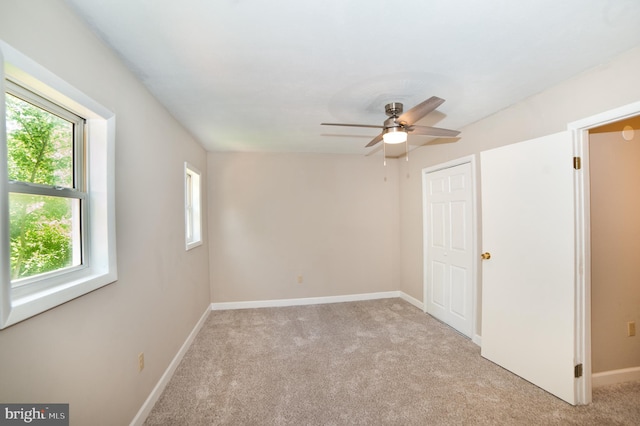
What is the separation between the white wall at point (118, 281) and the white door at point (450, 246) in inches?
124

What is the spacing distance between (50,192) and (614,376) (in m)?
4.02

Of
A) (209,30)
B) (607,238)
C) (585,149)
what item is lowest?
(607,238)

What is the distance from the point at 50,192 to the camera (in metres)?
1.21

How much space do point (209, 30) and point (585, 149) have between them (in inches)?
105

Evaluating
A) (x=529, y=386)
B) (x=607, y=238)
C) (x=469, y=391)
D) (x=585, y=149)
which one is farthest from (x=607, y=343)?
(x=585, y=149)

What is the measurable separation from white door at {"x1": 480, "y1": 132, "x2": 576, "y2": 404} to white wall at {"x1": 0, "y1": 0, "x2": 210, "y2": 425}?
3003 millimetres

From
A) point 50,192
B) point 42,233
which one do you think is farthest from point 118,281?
point 50,192

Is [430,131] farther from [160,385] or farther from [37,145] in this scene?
[160,385]

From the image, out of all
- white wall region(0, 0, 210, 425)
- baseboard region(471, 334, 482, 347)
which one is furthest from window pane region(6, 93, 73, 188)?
baseboard region(471, 334, 482, 347)

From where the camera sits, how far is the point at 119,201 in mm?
1669

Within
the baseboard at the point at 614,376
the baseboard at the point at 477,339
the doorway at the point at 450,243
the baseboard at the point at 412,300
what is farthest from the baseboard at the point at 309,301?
the baseboard at the point at 614,376

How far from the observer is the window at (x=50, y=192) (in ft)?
3.26

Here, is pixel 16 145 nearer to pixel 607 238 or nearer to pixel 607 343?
pixel 607 238

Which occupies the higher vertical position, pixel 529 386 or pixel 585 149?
pixel 585 149
